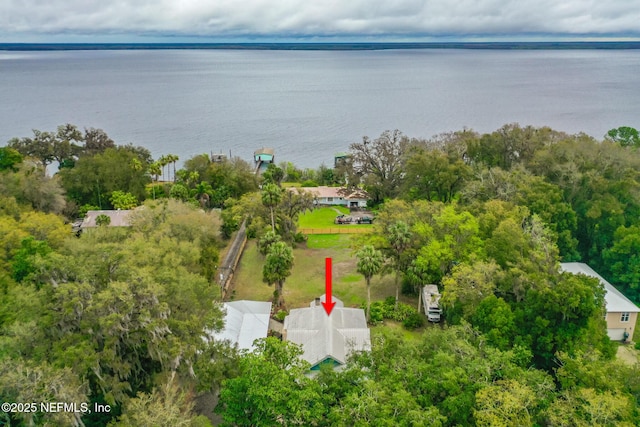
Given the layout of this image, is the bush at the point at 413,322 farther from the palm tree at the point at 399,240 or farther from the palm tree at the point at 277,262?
the palm tree at the point at 277,262

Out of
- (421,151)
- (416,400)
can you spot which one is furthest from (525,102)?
(416,400)

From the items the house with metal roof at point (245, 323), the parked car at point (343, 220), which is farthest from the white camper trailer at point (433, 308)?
the parked car at point (343, 220)

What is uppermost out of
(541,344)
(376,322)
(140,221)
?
(140,221)

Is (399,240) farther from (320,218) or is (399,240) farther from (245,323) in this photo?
(320,218)

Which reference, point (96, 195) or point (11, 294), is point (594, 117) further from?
point (11, 294)

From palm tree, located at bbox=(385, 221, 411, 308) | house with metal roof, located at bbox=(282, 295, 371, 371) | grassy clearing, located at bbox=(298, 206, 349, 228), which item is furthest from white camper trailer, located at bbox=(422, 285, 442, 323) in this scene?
grassy clearing, located at bbox=(298, 206, 349, 228)

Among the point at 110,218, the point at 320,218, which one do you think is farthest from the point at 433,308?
the point at 110,218

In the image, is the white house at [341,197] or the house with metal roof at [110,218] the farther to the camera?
the white house at [341,197]
